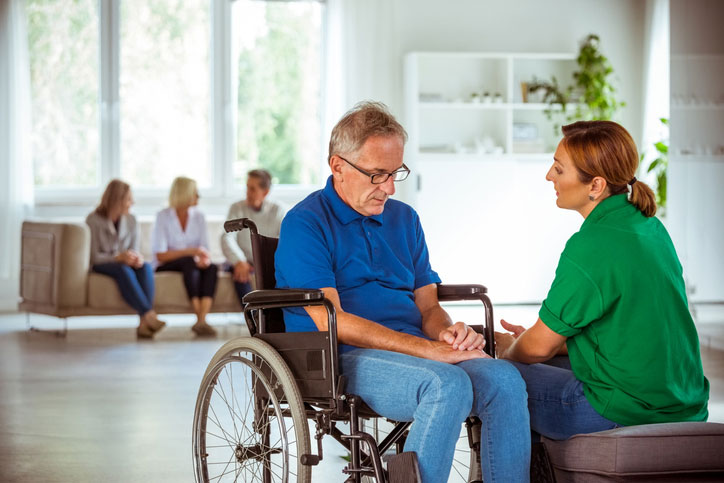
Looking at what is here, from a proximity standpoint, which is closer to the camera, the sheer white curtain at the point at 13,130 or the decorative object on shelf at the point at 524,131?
the sheer white curtain at the point at 13,130

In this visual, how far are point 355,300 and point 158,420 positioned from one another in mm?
1738

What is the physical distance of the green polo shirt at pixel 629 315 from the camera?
1886mm

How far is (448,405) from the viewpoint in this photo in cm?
183

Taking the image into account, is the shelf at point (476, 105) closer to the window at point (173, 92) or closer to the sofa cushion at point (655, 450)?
the window at point (173, 92)

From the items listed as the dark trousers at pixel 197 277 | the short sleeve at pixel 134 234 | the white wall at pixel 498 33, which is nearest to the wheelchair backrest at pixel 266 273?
the dark trousers at pixel 197 277

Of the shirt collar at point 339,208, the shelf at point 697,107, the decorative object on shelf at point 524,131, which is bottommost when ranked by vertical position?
the shirt collar at point 339,208

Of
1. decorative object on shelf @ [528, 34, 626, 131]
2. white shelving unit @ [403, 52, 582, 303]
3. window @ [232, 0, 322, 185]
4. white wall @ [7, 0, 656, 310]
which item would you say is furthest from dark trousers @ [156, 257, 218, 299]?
decorative object on shelf @ [528, 34, 626, 131]

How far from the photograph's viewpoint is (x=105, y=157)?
26.2ft

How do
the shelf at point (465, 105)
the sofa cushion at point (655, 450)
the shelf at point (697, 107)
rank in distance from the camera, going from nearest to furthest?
the sofa cushion at point (655, 450)
the shelf at point (697, 107)
the shelf at point (465, 105)

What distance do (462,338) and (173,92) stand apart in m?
6.58

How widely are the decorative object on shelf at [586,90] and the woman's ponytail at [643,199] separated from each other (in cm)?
608

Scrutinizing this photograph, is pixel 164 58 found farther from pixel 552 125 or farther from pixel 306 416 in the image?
pixel 306 416

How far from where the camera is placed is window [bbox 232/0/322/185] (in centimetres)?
823

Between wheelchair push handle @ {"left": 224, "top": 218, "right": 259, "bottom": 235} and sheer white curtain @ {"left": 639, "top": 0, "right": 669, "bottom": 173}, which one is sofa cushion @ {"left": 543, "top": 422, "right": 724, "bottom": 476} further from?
sheer white curtain @ {"left": 639, "top": 0, "right": 669, "bottom": 173}
